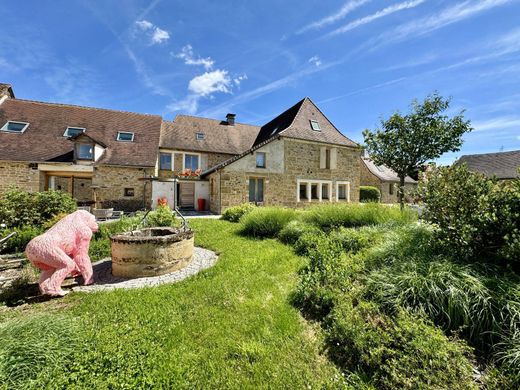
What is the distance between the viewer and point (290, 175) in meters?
15.8

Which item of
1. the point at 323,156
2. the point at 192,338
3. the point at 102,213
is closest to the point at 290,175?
the point at 323,156

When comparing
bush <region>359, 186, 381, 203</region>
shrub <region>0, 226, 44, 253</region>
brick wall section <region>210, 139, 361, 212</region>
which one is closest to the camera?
shrub <region>0, 226, 44, 253</region>

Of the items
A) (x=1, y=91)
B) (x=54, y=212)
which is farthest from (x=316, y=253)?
(x=1, y=91)

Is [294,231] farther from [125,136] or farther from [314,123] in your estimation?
[125,136]

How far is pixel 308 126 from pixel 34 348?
694 inches

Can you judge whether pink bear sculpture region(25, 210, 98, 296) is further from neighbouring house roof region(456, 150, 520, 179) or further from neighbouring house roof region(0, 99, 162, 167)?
neighbouring house roof region(456, 150, 520, 179)

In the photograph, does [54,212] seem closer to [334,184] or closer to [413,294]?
[413,294]

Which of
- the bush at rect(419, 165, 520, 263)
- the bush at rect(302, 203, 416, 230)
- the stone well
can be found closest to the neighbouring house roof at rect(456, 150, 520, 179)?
the bush at rect(302, 203, 416, 230)

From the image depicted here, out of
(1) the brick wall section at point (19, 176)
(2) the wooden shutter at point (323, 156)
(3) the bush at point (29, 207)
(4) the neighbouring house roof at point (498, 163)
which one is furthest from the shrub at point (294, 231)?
(4) the neighbouring house roof at point (498, 163)

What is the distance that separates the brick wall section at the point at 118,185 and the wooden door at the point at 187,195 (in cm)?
302

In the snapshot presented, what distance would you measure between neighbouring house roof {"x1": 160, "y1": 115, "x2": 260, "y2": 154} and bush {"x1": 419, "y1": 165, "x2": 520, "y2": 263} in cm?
1681

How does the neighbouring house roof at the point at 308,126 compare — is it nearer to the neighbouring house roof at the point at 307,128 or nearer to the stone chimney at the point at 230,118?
the neighbouring house roof at the point at 307,128

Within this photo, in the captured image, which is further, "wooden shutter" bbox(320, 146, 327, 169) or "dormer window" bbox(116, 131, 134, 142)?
"wooden shutter" bbox(320, 146, 327, 169)

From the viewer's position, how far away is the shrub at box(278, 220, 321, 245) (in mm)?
6551
